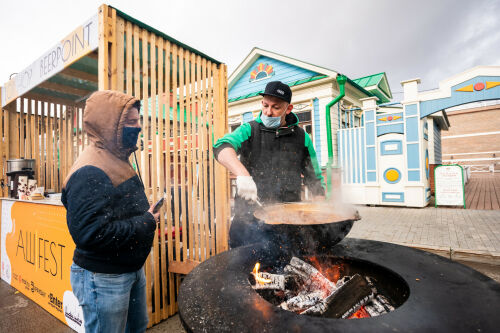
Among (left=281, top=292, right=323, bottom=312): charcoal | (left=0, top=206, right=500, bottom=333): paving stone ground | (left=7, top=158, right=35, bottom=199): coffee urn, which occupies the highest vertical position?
(left=7, top=158, right=35, bottom=199): coffee urn

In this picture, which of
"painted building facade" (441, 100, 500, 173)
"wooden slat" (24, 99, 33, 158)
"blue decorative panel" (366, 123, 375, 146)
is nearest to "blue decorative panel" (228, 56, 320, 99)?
"blue decorative panel" (366, 123, 375, 146)

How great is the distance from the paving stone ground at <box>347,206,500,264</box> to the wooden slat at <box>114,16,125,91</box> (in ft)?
16.6

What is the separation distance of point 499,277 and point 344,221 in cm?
388

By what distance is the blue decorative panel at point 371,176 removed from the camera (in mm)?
8398

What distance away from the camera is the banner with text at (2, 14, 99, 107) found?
2309 millimetres

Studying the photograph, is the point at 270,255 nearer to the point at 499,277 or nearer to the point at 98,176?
the point at 98,176

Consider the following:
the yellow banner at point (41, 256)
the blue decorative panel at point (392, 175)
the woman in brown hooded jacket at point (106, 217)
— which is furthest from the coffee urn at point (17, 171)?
the blue decorative panel at point (392, 175)

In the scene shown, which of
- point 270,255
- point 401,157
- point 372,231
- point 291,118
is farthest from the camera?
point 401,157

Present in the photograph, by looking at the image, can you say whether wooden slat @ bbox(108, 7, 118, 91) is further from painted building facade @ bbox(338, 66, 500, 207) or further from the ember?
painted building facade @ bbox(338, 66, 500, 207)

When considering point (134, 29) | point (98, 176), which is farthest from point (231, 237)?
point (134, 29)

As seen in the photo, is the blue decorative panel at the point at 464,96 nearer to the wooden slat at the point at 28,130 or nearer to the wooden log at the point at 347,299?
the wooden log at the point at 347,299

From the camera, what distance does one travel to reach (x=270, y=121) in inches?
101

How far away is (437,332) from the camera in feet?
2.85

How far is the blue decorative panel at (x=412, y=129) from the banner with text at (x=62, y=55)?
8676 mm
